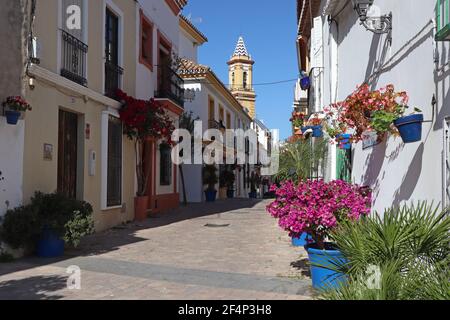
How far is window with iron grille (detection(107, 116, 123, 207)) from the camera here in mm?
12555

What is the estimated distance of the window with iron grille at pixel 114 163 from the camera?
12555mm

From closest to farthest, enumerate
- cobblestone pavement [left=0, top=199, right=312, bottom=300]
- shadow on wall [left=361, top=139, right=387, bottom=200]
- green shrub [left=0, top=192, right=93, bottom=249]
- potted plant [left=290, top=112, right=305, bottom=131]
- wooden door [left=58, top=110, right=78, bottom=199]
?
cobblestone pavement [left=0, top=199, right=312, bottom=300] → shadow on wall [left=361, top=139, right=387, bottom=200] → green shrub [left=0, top=192, right=93, bottom=249] → wooden door [left=58, top=110, right=78, bottom=199] → potted plant [left=290, top=112, right=305, bottom=131]

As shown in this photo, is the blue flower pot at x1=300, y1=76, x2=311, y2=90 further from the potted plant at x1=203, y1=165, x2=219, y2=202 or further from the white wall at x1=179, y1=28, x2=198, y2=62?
the white wall at x1=179, y1=28, x2=198, y2=62

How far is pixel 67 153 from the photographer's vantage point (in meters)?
10.6

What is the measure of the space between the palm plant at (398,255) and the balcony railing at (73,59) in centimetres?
694

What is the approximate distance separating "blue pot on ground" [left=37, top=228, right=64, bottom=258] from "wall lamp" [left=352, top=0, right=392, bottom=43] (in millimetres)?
5869

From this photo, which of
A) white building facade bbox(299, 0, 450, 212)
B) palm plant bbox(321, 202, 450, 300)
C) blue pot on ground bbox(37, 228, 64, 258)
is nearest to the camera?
palm plant bbox(321, 202, 450, 300)

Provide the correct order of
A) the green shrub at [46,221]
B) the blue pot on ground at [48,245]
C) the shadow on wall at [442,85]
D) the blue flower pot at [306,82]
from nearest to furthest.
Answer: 1. the shadow on wall at [442,85]
2. the green shrub at [46,221]
3. the blue pot on ground at [48,245]
4. the blue flower pot at [306,82]

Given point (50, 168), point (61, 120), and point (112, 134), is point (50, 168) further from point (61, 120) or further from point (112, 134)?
point (112, 134)

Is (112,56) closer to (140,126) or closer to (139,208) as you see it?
(140,126)

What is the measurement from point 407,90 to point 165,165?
41.3 ft

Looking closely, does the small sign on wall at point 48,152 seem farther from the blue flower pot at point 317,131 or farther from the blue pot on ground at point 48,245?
the blue flower pot at point 317,131

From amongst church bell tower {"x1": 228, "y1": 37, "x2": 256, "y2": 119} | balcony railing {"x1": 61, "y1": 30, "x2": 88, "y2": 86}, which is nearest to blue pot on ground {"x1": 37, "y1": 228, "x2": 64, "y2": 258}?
balcony railing {"x1": 61, "y1": 30, "x2": 88, "y2": 86}

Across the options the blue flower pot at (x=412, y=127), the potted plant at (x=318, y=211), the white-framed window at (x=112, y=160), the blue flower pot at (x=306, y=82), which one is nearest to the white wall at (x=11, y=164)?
the white-framed window at (x=112, y=160)
